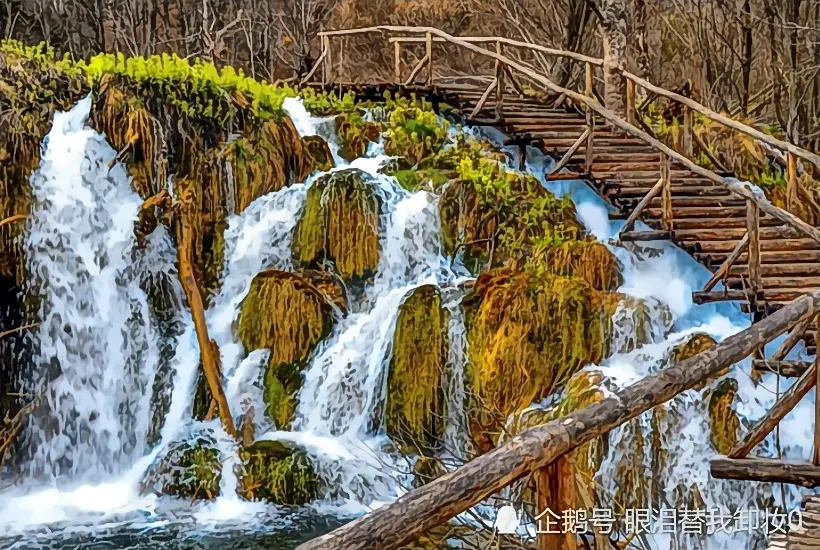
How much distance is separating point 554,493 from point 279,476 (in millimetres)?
4024

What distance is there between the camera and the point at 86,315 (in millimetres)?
6738

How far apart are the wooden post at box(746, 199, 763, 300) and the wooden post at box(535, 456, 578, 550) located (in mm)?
3771

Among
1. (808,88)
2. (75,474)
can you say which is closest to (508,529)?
(75,474)

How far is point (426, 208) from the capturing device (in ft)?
22.7

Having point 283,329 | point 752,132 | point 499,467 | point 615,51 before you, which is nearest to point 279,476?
point 283,329

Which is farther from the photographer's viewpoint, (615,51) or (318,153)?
(615,51)

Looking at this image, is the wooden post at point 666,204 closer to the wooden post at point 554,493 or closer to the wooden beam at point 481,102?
the wooden beam at point 481,102

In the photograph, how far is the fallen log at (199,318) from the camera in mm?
6254

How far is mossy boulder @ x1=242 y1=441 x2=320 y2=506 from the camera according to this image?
18.5 feet

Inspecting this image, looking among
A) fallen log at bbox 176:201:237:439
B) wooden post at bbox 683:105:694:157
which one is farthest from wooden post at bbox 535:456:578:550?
wooden post at bbox 683:105:694:157

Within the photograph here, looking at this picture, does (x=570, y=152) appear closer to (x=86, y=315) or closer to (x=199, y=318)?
(x=199, y=318)

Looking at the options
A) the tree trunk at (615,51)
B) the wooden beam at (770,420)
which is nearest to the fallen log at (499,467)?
the wooden beam at (770,420)

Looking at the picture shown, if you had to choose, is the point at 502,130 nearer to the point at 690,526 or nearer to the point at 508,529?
the point at 690,526

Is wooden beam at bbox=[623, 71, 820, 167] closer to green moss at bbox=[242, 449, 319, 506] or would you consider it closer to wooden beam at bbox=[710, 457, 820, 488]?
wooden beam at bbox=[710, 457, 820, 488]
